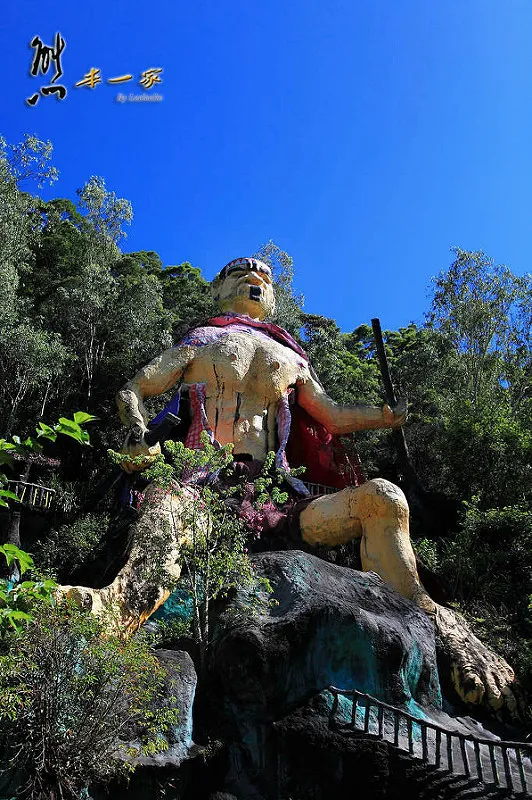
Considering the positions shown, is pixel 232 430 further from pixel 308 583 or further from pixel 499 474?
pixel 499 474

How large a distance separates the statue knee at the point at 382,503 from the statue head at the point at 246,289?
332cm

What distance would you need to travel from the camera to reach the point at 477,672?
17.1 feet

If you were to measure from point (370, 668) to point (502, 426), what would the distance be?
5.94 metres

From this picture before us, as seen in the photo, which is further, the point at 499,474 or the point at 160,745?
the point at 499,474

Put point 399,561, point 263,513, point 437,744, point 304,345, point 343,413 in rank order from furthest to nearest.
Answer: point 304,345, point 343,413, point 263,513, point 399,561, point 437,744

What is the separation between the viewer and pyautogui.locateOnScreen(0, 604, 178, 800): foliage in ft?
11.6

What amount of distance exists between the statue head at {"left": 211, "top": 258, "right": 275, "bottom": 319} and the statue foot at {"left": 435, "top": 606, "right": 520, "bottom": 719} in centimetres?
447

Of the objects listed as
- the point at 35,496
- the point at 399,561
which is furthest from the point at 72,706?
the point at 35,496

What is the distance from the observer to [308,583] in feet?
16.5

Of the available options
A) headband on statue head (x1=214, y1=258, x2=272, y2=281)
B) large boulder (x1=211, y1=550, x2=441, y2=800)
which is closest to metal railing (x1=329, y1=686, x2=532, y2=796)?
large boulder (x1=211, y1=550, x2=441, y2=800)

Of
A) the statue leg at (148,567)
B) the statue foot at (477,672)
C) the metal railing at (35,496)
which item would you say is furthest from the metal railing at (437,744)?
the metal railing at (35,496)

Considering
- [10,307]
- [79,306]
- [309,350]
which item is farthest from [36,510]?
[309,350]

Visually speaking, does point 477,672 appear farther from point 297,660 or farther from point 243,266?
Result: point 243,266

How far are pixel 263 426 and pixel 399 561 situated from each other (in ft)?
7.56
